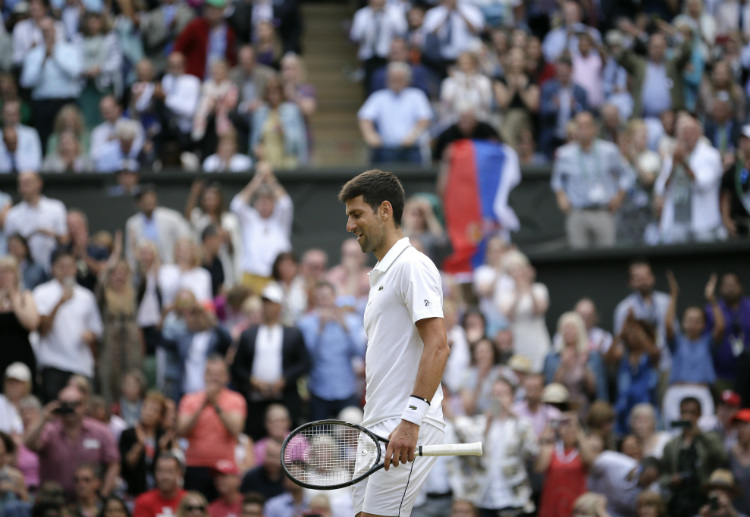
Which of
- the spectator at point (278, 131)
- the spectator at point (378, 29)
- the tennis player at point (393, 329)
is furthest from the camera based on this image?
the spectator at point (378, 29)

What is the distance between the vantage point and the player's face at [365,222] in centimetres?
552

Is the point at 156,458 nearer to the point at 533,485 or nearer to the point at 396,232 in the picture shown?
the point at 533,485

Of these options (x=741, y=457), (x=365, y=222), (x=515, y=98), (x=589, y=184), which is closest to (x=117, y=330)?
(x=589, y=184)

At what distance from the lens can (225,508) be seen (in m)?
9.90

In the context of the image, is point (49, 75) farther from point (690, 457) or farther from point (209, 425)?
point (690, 457)

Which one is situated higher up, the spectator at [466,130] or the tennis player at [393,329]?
the spectator at [466,130]

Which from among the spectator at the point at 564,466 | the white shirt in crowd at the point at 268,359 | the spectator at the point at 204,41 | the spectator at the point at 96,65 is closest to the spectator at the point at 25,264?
the white shirt in crowd at the point at 268,359

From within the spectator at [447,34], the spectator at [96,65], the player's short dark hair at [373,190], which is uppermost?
the spectator at [447,34]

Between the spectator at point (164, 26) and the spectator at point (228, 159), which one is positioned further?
the spectator at point (164, 26)

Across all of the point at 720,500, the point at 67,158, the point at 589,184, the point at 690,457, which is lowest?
the point at 720,500

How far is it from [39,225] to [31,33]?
378 centimetres

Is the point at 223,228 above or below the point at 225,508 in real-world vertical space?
above

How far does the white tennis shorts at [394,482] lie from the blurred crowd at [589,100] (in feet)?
29.8

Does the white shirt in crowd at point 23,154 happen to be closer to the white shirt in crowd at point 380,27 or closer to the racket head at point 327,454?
the white shirt in crowd at point 380,27
